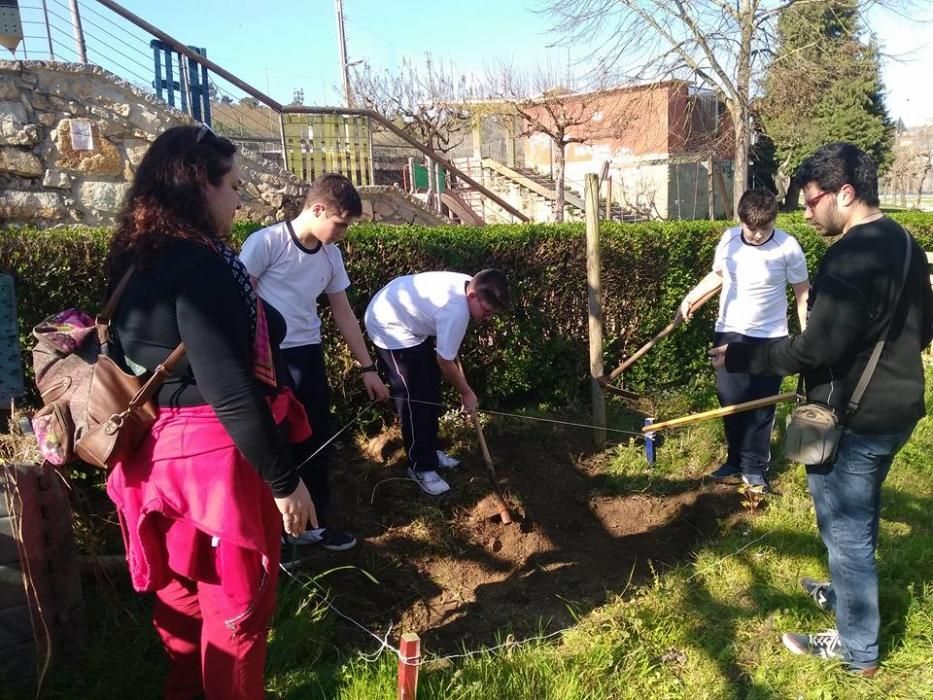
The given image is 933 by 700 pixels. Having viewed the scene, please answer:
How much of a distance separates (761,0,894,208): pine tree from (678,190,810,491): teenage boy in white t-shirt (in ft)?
17.6

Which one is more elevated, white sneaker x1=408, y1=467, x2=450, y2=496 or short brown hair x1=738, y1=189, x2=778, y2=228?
short brown hair x1=738, y1=189, x2=778, y2=228

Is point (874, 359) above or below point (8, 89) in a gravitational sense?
below

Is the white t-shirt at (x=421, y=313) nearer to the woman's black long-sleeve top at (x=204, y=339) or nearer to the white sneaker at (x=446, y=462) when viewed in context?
the white sneaker at (x=446, y=462)

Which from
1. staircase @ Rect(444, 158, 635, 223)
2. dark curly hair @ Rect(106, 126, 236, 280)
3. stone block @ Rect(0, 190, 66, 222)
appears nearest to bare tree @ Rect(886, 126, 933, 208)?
staircase @ Rect(444, 158, 635, 223)

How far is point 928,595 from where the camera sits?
3.11 meters

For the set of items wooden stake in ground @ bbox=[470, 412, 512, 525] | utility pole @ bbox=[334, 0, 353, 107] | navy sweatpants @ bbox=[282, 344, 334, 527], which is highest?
utility pole @ bbox=[334, 0, 353, 107]

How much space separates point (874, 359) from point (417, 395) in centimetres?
238

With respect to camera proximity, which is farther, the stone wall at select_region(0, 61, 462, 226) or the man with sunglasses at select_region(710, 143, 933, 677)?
the stone wall at select_region(0, 61, 462, 226)

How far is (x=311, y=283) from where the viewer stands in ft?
11.0

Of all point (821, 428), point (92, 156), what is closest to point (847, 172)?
point (821, 428)

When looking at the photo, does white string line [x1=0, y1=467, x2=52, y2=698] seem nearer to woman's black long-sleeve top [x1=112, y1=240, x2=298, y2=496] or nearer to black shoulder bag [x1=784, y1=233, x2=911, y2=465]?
woman's black long-sleeve top [x1=112, y1=240, x2=298, y2=496]

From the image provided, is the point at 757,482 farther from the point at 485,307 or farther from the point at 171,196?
the point at 171,196

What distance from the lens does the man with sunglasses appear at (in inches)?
89.7

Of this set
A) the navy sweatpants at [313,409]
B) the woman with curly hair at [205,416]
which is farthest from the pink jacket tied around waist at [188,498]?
the navy sweatpants at [313,409]
